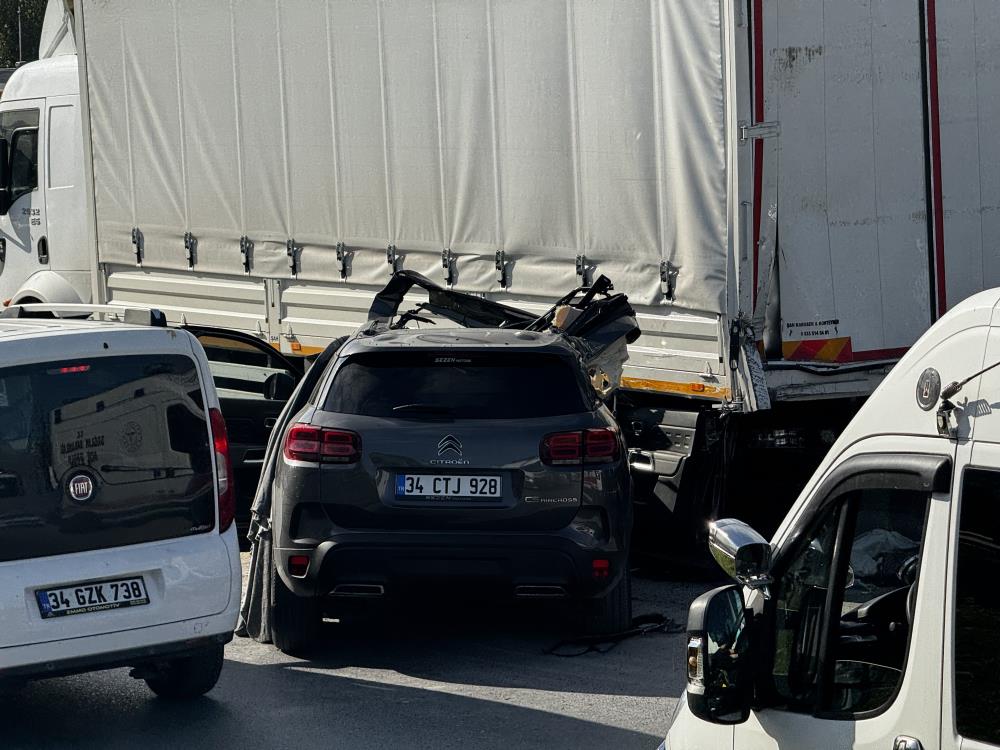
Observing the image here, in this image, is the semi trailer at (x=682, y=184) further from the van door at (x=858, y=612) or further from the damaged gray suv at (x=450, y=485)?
the van door at (x=858, y=612)

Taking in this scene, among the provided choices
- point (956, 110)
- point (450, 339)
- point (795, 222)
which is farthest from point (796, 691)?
point (956, 110)

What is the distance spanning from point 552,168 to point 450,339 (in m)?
2.39

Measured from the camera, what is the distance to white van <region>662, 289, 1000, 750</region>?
2559mm

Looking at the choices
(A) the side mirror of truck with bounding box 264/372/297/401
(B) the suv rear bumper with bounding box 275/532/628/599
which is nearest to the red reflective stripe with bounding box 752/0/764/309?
(B) the suv rear bumper with bounding box 275/532/628/599

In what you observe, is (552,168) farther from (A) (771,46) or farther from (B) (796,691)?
(B) (796,691)

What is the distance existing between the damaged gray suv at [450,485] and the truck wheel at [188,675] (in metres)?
0.72

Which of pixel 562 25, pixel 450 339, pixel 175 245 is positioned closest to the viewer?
pixel 450 339

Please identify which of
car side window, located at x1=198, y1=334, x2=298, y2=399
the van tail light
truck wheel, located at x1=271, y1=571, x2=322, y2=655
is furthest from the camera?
car side window, located at x1=198, y1=334, x2=298, y2=399

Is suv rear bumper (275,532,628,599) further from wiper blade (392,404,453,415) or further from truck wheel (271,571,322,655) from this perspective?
wiper blade (392,404,453,415)

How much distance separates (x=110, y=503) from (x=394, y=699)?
5.11ft

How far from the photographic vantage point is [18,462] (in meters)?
6.06

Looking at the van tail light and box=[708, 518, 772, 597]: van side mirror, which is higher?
box=[708, 518, 772, 597]: van side mirror

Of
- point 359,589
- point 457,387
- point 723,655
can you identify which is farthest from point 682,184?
point 723,655

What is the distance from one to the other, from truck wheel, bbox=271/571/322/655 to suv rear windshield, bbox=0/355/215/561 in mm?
1113
